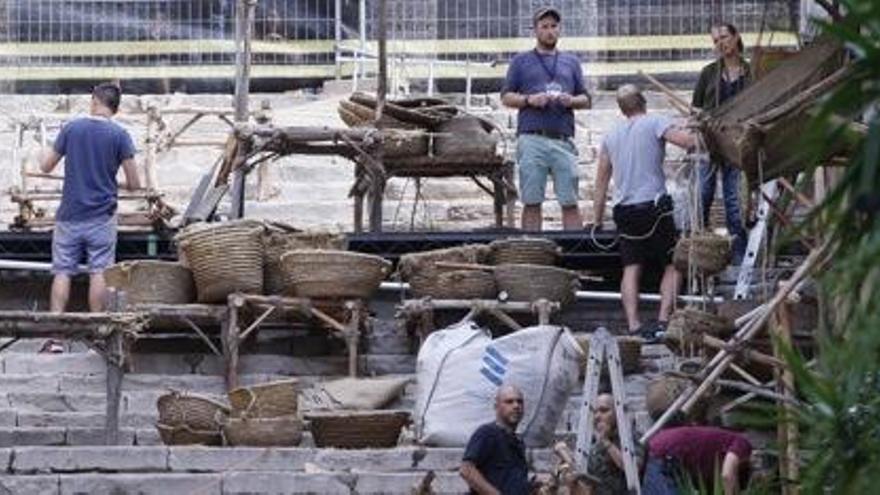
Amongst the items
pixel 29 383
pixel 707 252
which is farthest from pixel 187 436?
pixel 707 252

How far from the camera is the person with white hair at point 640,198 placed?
2012cm

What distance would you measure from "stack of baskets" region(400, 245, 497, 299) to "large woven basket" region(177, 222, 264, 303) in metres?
0.87

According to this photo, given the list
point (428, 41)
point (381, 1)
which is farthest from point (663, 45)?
point (381, 1)

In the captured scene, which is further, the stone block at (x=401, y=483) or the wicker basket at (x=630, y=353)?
the wicker basket at (x=630, y=353)

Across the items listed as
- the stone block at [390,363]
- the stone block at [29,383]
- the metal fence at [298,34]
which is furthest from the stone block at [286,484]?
the metal fence at [298,34]

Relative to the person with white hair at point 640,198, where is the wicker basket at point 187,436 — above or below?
below

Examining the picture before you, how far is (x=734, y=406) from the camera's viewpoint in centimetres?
1128

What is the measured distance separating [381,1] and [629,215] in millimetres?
3383

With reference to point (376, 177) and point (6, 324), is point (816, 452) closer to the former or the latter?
point (6, 324)

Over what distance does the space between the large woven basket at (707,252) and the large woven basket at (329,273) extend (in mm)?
1942

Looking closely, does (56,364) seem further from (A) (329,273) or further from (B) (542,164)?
(B) (542,164)

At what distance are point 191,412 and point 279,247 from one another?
265 cm

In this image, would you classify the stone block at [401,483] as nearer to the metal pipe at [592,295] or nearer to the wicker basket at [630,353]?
the wicker basket at [630,353]

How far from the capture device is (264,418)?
58.0 ft
